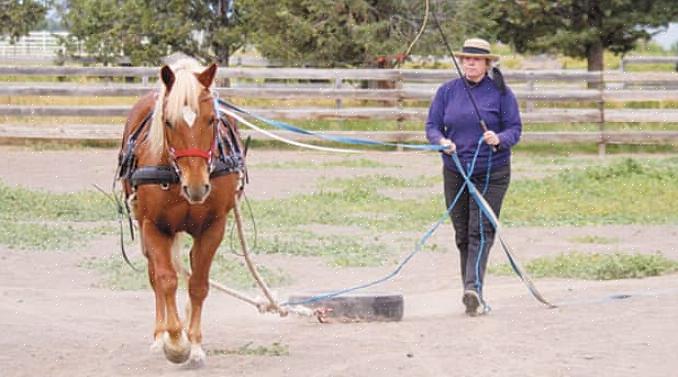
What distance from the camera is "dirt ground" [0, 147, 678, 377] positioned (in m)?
7.60

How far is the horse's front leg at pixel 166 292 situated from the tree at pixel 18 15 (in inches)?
1253

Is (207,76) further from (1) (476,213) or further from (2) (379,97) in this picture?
(2) (379,97)

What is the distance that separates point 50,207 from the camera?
15.3 metres

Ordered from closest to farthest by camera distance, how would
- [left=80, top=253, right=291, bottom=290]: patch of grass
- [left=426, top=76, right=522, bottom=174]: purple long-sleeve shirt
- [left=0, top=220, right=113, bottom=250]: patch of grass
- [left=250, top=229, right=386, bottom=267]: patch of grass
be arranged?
[left=426, top=76, right=522, bottom=174]: purple long-sleeve shirt → [left=80, top=253, right=291, bottom=290]: patch of grass → [left=250, top=229, right=386, bottom=267]: patch of grass → [left=0, top=220, right=113, bottom=250]: patch of grass

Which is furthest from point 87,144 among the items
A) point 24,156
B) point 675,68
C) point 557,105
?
point 675,68

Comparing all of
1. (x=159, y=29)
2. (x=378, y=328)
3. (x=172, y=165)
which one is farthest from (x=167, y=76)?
(x=159, y=29)

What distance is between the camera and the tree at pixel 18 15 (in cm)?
3834

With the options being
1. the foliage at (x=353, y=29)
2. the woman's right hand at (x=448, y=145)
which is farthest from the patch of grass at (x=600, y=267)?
the foliage at (x=353, y=29)

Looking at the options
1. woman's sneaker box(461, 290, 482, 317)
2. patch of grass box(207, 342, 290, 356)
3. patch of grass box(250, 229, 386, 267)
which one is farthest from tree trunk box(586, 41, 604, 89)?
patch of grass box(207, 342, 290, 356)

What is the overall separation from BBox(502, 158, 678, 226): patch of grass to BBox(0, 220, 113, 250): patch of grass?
4498mm

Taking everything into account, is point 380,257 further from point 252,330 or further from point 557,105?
point 557,105

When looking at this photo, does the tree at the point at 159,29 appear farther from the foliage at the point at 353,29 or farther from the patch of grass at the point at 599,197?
the patch of grass at the point at 599,197

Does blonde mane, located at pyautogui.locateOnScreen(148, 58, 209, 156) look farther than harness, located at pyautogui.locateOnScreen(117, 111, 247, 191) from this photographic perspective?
No

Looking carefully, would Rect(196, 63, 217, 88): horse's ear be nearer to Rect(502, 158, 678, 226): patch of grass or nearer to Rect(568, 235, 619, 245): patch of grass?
Rect(568, 235, 619, 245): patch of grass
